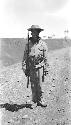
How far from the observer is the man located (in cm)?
1009

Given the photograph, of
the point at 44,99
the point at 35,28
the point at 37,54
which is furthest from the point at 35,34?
the point at 44,99

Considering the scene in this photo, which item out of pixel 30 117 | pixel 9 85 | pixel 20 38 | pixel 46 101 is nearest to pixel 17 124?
pixel 30 117

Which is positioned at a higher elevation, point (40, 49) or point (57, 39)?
point (40, 49)

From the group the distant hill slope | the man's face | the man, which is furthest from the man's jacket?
the distant hill slope

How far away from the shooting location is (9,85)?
46.2 ft

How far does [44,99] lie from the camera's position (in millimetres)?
11609

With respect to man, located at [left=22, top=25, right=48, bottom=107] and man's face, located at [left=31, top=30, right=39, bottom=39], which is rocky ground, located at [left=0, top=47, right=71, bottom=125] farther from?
man's face, located at [left=31, top=30, right=39, bottom=39]

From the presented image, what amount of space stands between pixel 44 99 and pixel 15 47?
64893 millimetres

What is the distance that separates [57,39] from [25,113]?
69212 millimetres

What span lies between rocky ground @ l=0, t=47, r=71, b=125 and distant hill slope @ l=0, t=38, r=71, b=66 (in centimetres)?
5533

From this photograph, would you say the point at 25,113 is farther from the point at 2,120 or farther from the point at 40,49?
the point at 40,49

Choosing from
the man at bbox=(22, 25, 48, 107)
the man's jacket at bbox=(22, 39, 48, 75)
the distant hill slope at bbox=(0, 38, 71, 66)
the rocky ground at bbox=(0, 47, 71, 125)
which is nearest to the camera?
the rocky ground at bbox=(0, 47, 71, 125)

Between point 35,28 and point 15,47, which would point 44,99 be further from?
point 15,47

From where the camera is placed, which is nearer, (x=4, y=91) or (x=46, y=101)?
(x=46, y=101)
